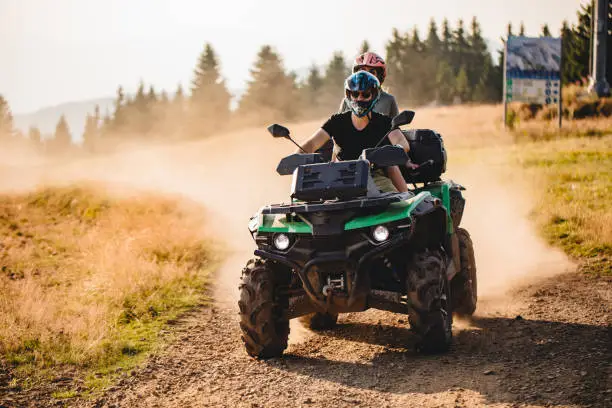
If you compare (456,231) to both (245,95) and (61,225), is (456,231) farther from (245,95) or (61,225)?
(245,95)

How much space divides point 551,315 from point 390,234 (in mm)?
2908

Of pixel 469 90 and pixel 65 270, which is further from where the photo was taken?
pixel 469 90

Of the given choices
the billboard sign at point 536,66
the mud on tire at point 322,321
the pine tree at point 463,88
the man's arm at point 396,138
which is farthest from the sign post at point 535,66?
the pine tree at point 463,88

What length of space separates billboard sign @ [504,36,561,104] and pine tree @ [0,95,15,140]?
76610 mm

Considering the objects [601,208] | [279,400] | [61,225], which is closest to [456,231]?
[279,400]

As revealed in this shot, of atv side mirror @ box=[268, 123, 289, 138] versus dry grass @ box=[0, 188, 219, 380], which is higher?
atv side mirror @ box=[268, 123, 289, 138]

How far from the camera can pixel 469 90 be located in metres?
104

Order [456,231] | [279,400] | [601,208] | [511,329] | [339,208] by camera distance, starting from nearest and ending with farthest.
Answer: [279,400]
[339,208]
[511,329]
[456,231]
[601,208]

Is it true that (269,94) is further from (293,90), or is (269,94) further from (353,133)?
(353,133)

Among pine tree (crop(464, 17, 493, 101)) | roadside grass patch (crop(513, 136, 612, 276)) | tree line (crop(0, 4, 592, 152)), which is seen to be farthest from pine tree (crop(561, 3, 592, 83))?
pine tree (crop(464, 17, 493, 101))

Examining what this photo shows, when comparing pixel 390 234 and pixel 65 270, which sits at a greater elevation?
pixel 390 234

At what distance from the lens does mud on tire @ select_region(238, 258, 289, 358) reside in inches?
282

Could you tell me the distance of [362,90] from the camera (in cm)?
777

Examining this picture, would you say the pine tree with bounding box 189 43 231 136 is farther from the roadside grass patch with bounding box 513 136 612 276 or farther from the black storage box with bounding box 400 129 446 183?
the black storage box with bounding box 400 129 446 183
